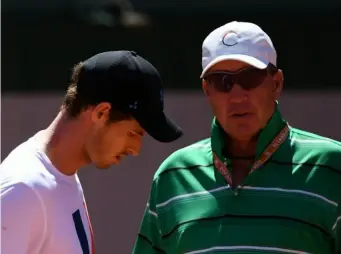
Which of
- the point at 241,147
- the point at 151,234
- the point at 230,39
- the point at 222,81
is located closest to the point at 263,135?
the point at 241,147

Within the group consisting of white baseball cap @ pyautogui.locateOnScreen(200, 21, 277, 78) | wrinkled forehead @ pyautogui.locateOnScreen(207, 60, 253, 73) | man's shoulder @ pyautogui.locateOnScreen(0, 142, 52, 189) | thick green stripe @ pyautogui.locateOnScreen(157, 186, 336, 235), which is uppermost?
white baseball cap @ pyautogui.locateOnScreen(200, 21, 277, 78)

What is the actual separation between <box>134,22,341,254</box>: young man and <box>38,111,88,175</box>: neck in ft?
1.39

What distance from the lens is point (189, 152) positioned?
119 inches

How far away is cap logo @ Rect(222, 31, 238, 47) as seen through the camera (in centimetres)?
295

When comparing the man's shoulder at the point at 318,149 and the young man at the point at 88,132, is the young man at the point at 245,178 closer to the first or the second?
the man's shoulder at the point at 318,149

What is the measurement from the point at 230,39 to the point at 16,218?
0.99 m

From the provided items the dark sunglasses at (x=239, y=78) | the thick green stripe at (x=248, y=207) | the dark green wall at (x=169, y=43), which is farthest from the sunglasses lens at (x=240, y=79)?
the dark green wall at (x=169, y=43)

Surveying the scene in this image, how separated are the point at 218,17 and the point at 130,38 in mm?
617

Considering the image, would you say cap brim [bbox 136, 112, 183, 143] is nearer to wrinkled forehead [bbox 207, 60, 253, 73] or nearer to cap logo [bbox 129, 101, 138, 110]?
cap logo [bbox 129, 101, 138, 110]

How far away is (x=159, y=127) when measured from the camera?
106 inches

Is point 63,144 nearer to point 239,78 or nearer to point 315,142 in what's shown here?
point 239,78

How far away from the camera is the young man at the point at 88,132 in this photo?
8.35 feet

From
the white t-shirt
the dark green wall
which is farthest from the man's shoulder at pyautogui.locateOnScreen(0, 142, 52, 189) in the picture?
the dark green wall

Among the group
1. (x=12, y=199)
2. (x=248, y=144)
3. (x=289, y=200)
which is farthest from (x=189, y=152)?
(x=12, y=199)
